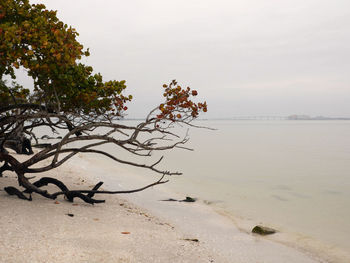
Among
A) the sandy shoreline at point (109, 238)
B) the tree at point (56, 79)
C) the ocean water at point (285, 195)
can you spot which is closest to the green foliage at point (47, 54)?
the tree at point (56, 79)

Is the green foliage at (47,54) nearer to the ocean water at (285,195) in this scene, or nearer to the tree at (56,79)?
the tree at (56,79)

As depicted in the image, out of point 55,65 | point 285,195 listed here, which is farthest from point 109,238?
point 285,195

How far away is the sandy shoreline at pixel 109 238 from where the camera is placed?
546 centimetres

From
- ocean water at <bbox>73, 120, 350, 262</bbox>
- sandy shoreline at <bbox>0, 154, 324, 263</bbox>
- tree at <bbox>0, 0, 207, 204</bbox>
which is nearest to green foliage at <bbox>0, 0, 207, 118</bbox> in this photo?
tree at <bbox>0, 0, 207, 204</bbox>

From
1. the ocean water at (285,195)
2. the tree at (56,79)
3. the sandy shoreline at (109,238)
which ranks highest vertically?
the tree at (56,79)

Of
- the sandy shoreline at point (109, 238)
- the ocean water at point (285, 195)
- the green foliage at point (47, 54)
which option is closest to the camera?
the sandy shoreline at point (109, 238)

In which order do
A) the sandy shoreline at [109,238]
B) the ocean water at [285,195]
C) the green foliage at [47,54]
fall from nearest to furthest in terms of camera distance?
the sandy shoreline at [109,238]
the green foliage at [47,54]
the ocean water at [285,195]

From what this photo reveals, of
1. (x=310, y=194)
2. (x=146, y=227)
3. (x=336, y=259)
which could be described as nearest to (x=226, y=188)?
(x=310, y=194)

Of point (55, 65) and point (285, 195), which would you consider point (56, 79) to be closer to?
point (55, 65)

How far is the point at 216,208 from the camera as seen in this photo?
13594 millimetres

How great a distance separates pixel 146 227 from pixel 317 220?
27.2ft

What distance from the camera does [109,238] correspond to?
6520mm

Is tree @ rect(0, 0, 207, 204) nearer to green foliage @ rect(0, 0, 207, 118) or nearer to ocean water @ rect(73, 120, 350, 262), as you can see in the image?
green foliage @ rect(0, 0, 207, 118)

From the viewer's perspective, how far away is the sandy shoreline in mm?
5457
